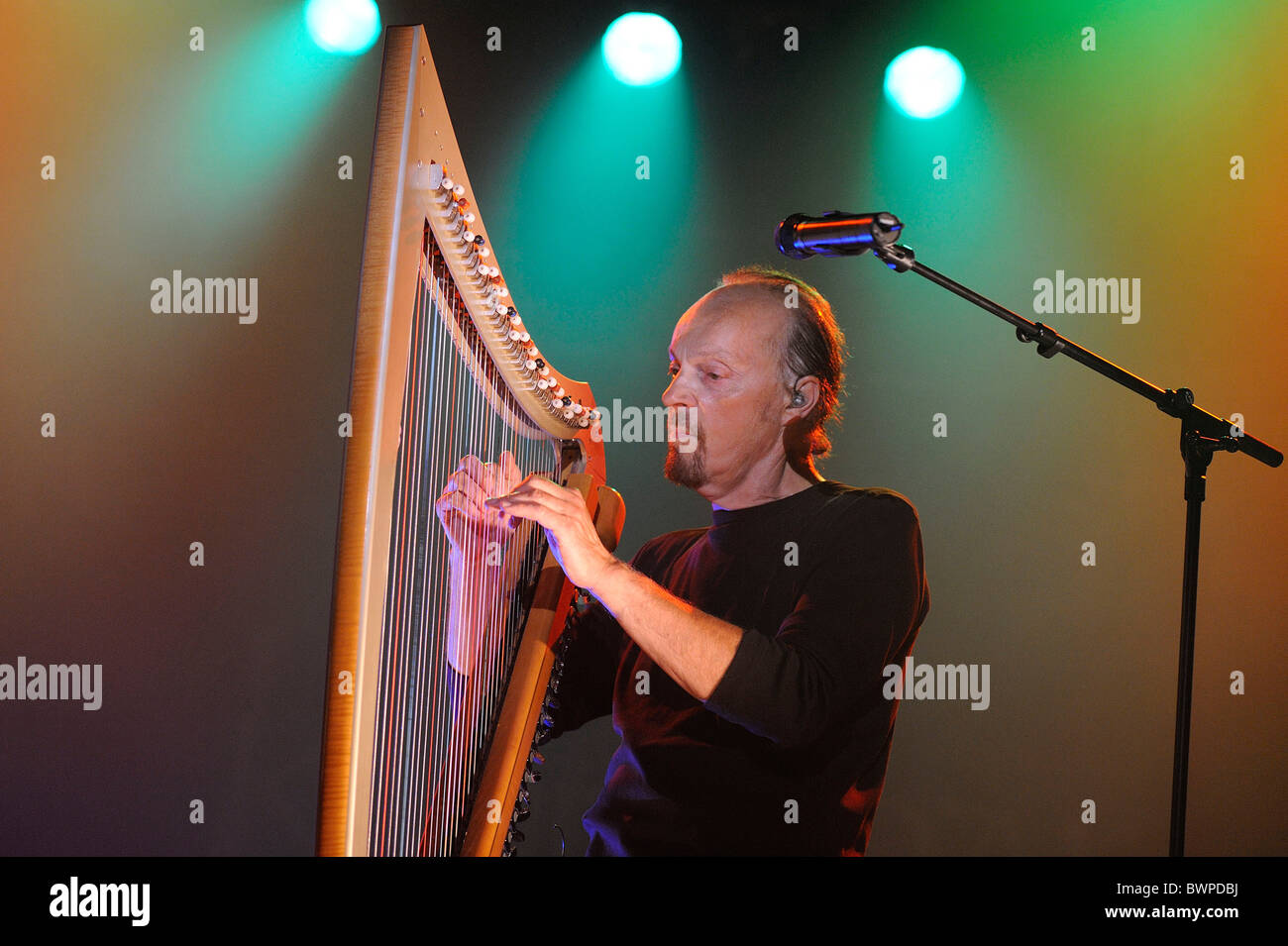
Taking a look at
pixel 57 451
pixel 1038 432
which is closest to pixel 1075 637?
pixel 1038 432

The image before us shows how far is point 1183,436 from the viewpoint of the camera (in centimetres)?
185

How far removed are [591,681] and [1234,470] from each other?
71.3 inches

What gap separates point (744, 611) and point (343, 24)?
2047 mm

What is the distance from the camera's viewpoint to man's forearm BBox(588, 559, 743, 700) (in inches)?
62.5

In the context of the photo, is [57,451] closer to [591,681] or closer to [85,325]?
[85,325]

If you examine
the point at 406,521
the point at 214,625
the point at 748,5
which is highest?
the point at 748,5

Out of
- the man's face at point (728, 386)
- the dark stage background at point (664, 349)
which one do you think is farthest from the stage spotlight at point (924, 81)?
the man's face at point (728, 386)

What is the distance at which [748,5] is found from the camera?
2.89 metres

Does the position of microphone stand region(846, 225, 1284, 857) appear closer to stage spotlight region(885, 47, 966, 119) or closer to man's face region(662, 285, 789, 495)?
man's face region(662, 285, 789, 495)

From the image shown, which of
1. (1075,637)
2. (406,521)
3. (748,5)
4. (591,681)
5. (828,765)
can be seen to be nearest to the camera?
(406,521)

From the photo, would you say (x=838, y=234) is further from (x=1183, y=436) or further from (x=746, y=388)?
(x=1183, y=436)

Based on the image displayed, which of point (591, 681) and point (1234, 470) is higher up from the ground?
point (1234, 470)

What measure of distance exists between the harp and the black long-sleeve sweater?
248 millimetres

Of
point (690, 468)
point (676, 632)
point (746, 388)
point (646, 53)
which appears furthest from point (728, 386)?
point (646, 53)
